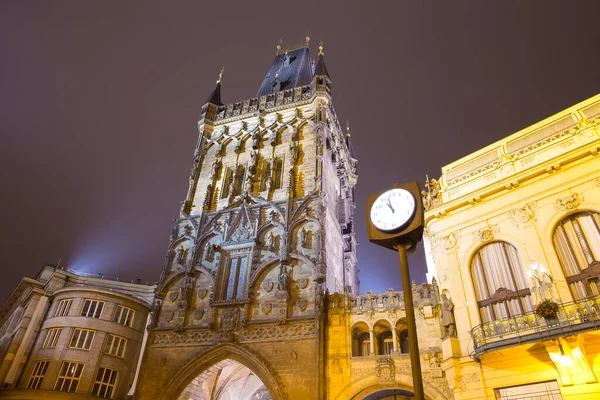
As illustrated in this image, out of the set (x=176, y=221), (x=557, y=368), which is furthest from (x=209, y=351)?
(x=557, y=368)

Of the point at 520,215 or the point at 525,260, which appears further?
the point at 520,215

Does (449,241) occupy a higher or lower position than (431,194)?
lower

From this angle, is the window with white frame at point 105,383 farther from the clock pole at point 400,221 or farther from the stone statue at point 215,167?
the clock pole at point 400,221

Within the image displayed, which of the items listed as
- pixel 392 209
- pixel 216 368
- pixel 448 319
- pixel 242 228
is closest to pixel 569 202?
pixel 448 319

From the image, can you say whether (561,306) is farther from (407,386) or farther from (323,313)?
(323,313)

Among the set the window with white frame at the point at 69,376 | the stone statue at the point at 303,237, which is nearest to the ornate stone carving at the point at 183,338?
the stone statue at the point at 303,237

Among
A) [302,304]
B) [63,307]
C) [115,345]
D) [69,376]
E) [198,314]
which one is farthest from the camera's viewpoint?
[63,307]

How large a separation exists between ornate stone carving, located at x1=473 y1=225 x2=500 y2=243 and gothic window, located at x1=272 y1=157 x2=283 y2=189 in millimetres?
13213

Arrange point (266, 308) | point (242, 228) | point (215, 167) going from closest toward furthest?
point (266, 308) → point (242, 228) → point (215, 167)

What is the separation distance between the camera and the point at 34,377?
24969 millimetres

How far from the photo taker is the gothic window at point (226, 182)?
27.3 meters

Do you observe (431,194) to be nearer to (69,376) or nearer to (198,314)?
(198,314)

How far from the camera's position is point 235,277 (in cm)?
2289

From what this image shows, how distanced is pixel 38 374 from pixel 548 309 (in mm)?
27806
